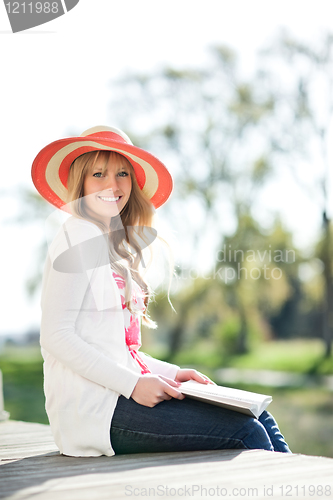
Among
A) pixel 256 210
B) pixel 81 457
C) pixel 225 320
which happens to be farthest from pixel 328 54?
pixel 81 457

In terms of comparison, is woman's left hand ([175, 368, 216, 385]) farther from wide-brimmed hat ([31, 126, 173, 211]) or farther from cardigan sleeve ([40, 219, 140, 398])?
wide-brimmed hat ([31, 126, 173, 211])

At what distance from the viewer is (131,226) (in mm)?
2684

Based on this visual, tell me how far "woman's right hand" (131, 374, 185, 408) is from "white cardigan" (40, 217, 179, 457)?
0.03 metres

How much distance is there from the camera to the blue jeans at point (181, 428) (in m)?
2.10

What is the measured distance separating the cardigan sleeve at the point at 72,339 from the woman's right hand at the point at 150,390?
0.09 ft

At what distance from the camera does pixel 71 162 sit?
2564 mm

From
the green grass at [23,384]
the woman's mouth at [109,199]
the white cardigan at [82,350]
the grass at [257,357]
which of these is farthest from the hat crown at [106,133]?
the grass at [257,357]

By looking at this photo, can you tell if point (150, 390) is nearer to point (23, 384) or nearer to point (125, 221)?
point (125, 221)

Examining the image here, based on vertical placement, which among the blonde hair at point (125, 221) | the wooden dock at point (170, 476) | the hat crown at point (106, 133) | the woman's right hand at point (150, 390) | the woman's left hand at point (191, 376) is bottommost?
the wooden dock at point (170, 476)

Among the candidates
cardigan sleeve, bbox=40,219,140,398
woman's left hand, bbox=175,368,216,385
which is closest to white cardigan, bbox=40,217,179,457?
cardigan sleeve, bbox=40,219,140,398

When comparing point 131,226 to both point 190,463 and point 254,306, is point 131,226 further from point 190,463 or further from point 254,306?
point 254,306

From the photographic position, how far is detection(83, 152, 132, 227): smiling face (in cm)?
244

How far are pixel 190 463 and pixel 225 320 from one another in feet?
49.4

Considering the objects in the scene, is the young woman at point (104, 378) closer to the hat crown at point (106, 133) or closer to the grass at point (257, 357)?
the hat crown at point (106, 133)
